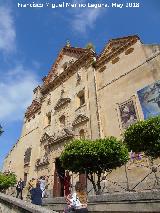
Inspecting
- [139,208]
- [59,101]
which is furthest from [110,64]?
[139,208]

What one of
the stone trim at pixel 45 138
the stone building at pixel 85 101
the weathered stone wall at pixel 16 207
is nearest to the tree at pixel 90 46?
the stone building at pixel 85 101

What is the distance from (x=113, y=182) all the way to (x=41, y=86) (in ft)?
69.3

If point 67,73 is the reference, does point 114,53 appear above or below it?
below

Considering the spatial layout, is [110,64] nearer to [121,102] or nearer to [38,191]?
[121,102]

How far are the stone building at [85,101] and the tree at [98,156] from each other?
181 inches

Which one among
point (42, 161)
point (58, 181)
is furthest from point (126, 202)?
point (42, 161)

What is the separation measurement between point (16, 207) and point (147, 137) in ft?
27.0

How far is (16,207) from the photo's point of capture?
839cm

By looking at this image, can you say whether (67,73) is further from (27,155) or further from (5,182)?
(5,182)

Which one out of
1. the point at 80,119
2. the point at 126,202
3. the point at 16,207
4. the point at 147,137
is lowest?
the point at 16,207

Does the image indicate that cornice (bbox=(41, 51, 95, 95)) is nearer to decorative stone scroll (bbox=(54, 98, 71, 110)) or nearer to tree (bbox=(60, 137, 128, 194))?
decorative stone scroll (bbox=(54, 98, 71, 110))

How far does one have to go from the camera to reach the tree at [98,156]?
15.1 m

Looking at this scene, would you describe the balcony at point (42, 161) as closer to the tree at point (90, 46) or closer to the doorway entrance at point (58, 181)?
→ the doorway entrance at point (58, 181)

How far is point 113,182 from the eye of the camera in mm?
19156
